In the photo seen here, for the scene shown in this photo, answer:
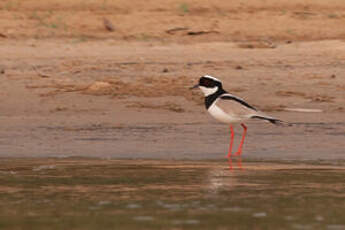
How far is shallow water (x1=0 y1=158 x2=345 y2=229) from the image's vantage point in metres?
7.22

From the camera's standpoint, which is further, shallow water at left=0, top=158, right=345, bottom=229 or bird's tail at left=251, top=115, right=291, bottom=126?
bird's tail at left=251, top=115, right=291, bottom=126

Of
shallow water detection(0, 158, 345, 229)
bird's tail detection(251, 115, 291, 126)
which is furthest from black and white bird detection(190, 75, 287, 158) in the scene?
shallow water detection(0, 158, 345, 229)

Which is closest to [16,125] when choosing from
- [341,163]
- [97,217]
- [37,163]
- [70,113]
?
[70,113]

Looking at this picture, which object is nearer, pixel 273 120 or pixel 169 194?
pixel 169 194

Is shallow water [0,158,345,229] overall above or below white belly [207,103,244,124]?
below

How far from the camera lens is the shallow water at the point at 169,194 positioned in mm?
7219

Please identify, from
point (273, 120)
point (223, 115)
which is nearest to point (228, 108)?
point (223, 115)

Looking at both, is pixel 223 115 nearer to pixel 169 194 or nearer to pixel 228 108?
pixel 228 108

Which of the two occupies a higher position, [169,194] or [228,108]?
[228,108]

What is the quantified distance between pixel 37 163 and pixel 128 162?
0.85 meters

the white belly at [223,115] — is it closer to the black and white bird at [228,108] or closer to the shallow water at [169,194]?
the black and white bird at [228,108]

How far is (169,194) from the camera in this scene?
27.1 ft

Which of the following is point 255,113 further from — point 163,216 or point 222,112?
point 163,216

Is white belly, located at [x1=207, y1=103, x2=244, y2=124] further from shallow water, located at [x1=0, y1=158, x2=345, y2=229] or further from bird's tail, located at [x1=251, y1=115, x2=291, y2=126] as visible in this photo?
shallow water, located at [x1=0, y1=158, x2=345, y2=229]
